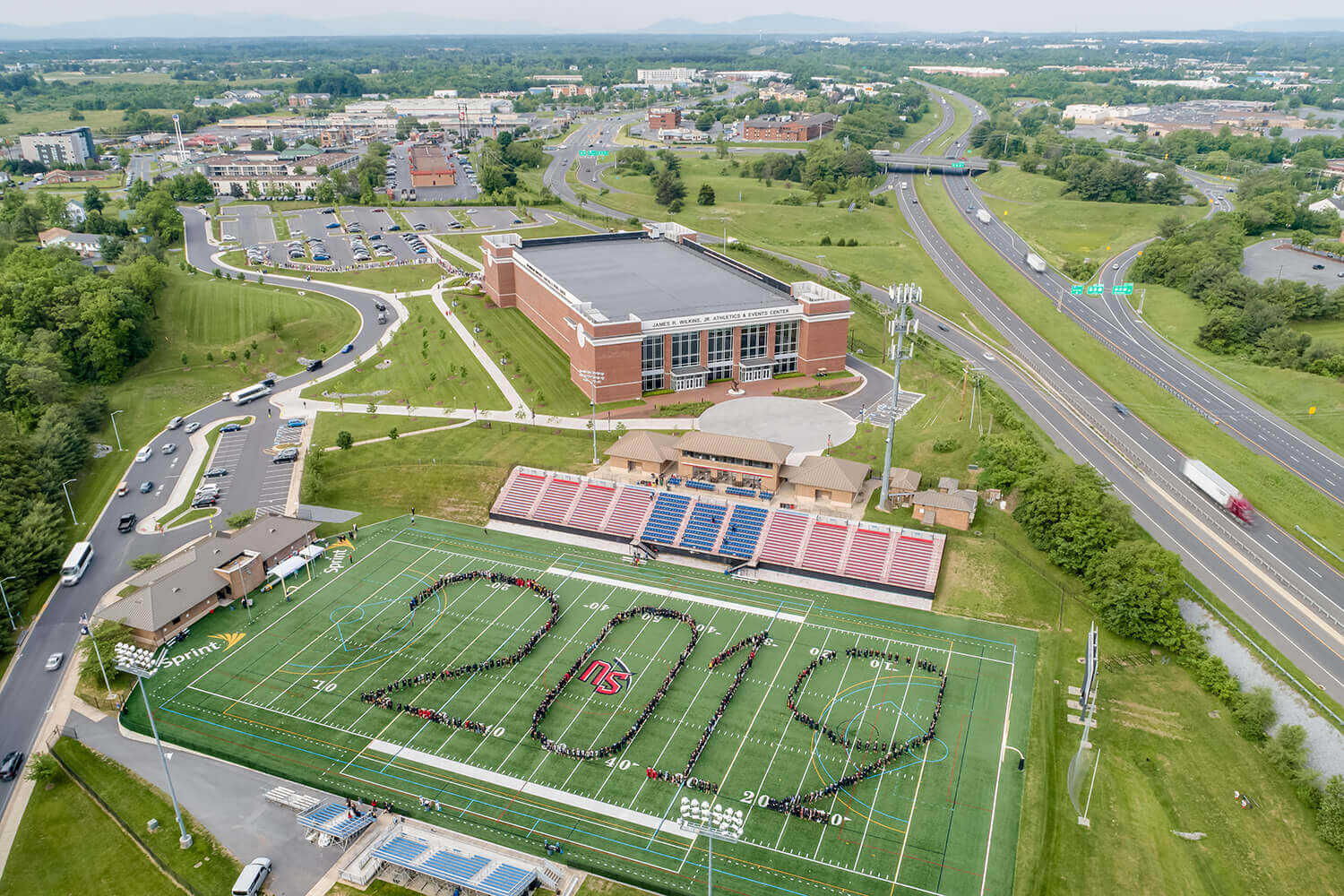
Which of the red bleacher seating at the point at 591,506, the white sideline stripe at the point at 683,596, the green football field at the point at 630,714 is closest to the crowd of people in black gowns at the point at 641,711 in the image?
the green football field at the point at 630,714

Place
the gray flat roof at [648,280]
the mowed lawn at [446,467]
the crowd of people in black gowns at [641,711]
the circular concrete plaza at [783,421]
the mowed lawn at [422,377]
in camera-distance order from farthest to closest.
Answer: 1. the gray flat roof at [648,280]
2. the mowed lawn at [422,377]
3. the circular concrete plaza at [783,421]
4. the mowed lawn at [446,467]
5. the crowd of people in black gowns at [641,711]

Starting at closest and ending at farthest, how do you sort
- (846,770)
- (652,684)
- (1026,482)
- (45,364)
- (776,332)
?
(846,770), (652,684), (1026,482), (45,364), (776,332)

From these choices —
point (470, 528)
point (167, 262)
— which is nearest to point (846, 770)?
point (470, 528)

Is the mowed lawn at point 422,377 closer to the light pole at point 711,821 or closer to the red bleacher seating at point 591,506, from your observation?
the red bleacher seating at point 591,506

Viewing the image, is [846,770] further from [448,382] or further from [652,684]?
[448,382]

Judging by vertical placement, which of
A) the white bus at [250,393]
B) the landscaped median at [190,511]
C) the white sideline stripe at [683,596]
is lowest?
the white sideline stripe at [683,596]

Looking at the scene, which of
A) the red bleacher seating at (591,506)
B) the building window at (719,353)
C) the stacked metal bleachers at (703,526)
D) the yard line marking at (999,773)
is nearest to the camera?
the yard line marking at (999,773)

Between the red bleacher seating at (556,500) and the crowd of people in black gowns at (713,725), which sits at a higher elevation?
the red bleacher seating at (556,500)

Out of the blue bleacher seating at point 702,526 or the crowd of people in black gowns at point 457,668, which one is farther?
the blue bleacher seating at point 702,526
